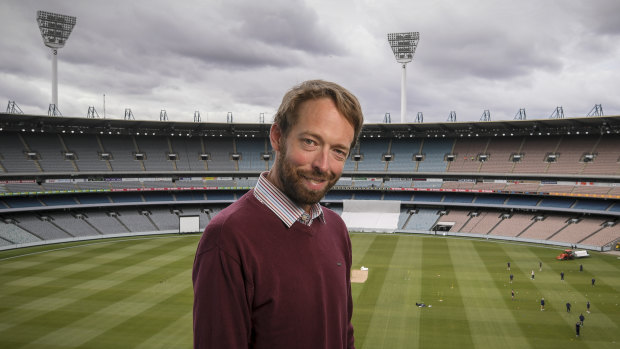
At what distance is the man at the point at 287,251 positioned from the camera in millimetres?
2258

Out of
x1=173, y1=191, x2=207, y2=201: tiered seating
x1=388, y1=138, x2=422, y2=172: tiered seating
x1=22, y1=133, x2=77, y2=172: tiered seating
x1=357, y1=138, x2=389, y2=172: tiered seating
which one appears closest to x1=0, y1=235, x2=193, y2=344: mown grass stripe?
x1=173, y1=191, x2=207, y2=201: tiered seating

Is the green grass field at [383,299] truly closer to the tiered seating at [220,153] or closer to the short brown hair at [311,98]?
the short brown hair at [311,98]

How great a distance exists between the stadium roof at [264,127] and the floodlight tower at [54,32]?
4865 mm

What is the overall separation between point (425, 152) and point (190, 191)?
38.9m

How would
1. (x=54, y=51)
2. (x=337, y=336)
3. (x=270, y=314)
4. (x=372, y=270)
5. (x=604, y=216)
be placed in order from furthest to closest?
1. (x=54, y=51)
2. (x=604, y=216)
3. (x=372, y=270)
4. (x=337, y=336)
5. (x=270, y=314)

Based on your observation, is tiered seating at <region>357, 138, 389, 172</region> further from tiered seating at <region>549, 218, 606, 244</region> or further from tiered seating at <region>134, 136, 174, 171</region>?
tiered seating at <region>134, 136, 174, 171</region>

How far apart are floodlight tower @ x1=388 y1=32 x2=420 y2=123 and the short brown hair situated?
217ft

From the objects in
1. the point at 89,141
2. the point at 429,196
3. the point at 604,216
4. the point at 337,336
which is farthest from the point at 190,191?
the point at 337,336

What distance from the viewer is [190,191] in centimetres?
6241

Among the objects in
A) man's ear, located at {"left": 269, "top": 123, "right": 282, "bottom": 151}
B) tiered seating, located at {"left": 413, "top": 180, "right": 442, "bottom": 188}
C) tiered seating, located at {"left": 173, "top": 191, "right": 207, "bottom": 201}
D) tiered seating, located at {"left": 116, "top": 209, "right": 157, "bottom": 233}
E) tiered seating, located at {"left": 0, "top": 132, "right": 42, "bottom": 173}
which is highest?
man's ear, located at {"left": 269, "top": 123, "right": 282, "bottom": 151}

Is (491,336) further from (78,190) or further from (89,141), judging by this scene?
(89,141)

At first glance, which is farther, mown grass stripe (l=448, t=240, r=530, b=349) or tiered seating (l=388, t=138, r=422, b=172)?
tiered seating (l=388, t=138, r=422, b=172)

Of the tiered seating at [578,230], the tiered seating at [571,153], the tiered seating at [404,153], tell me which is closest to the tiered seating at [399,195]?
the tiered seating at [404,153]

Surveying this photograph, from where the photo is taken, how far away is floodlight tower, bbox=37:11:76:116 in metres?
58.3
